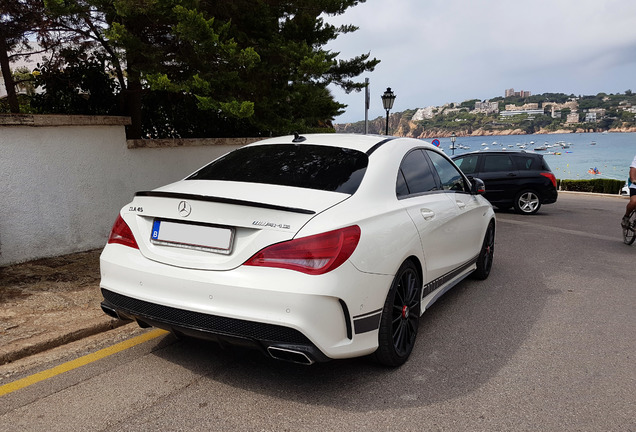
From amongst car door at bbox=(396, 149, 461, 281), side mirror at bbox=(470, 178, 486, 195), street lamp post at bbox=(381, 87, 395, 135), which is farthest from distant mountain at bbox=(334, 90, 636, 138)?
car door at bbox=(396, 149, 461, 281)

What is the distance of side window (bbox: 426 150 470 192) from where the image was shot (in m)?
4.71

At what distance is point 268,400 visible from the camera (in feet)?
9.69

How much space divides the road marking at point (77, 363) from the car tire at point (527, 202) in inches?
475

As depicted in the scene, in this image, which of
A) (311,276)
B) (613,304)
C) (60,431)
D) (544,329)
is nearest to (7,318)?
(60,431)

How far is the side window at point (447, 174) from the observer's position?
4715 millimetres

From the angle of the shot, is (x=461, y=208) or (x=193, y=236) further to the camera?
(x=461, y=208)

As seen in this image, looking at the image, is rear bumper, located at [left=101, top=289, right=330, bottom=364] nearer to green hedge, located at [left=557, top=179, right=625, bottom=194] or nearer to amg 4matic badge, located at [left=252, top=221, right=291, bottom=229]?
amg 4matic badge, located at [left=252, top=221, right=291, bottom=229]

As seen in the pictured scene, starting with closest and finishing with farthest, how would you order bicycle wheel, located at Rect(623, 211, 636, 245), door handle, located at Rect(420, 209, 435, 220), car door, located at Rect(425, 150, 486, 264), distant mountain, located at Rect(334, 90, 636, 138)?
door handle, located at Rect(420, 209, 435, 220) → car door, located at Rect(425, 150, 486, 264) → bicycle wheel, located at Rect(623, 211, 636, 245) → distant mountain, located at Rect(334, 90, 636, 138)

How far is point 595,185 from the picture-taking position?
77.5 ft

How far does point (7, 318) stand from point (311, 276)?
9.44 ft

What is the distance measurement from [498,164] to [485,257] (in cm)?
893

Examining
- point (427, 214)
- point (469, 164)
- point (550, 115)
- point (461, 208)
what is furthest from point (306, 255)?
point (550, 115)

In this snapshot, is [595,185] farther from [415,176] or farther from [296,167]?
[296,167]

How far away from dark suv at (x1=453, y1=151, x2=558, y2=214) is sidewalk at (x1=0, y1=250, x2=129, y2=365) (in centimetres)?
1096
